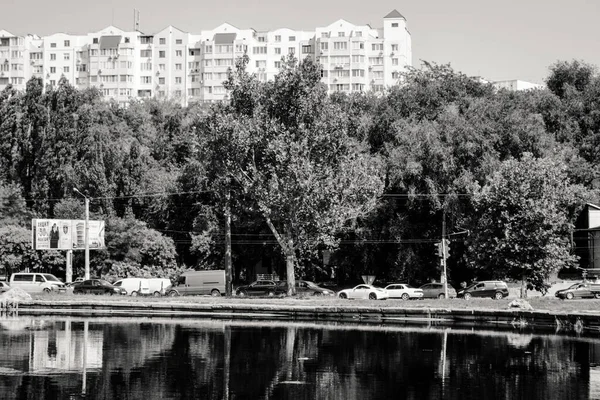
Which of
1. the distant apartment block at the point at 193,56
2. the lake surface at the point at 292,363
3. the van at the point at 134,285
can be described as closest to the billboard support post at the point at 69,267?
the van at the point at 134,285

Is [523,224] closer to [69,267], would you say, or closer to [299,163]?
[299,163]

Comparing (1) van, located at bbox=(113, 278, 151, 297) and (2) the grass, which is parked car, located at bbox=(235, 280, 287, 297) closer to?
(2) the grass

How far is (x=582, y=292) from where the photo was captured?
58.3 m

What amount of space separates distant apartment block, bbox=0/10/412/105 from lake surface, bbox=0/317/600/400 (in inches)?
5360

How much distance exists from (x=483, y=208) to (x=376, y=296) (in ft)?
33.3

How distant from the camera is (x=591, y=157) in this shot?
7625 centimetres

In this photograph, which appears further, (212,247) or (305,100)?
(212,247)

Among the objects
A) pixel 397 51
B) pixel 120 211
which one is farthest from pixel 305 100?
pixel 397 51

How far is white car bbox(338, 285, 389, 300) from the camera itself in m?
59.6

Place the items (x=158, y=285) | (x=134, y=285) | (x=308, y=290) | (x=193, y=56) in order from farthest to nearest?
(x=193, y=56) < (x=158, y=285) < (x=134, y=285) < (x=308, y=290)

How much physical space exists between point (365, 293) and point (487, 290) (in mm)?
8249

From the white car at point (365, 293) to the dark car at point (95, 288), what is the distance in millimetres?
16162

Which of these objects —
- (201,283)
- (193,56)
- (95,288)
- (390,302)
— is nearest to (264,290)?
(201,283)

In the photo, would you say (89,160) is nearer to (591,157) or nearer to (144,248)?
(144,248)
